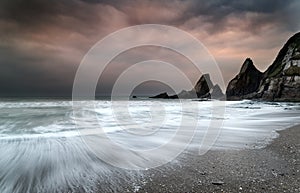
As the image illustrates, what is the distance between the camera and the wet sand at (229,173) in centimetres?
410

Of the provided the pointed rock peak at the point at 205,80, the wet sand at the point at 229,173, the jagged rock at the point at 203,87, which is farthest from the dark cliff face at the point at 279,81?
the wet sand at the point at 229,173

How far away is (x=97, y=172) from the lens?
5.18 meters

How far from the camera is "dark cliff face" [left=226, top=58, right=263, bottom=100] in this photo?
367ft

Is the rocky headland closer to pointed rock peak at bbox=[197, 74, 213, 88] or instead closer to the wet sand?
pointed rock peak at bbox=[197, 74, 213, 88]

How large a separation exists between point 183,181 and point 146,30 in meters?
16.5

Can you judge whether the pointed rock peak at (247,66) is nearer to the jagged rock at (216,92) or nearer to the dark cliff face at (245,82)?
the dark cliff face at (245,82)

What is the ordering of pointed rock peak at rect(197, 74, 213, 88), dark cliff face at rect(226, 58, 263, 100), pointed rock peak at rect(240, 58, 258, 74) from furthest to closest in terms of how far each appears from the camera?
pointed rock peak at rect(197, 74, 213, 88)
pointed rock peak at rect(240, 58, 258, 74)
dark cliff face at rect(226, 58, 263, 100)

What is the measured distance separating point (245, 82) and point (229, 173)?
119 metres

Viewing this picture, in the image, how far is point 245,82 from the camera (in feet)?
375

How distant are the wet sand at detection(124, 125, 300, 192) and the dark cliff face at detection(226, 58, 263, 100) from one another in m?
110

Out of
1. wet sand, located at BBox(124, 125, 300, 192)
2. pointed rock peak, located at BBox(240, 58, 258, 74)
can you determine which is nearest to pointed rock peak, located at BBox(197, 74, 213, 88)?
pointed rock peak, located at BBox(240, 58, 258, 74)

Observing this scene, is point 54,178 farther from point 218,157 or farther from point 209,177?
point 218,157

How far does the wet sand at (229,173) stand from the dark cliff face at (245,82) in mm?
110046

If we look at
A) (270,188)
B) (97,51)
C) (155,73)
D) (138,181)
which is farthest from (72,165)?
(155,73)
